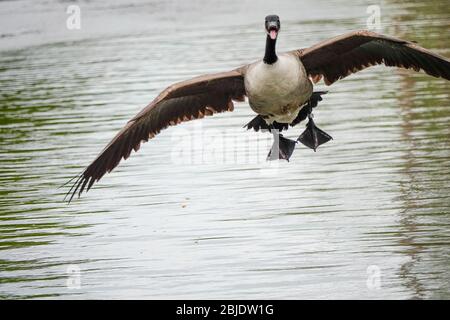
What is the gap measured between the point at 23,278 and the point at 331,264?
8.56 ft

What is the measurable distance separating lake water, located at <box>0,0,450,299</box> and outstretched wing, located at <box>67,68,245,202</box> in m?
0.81

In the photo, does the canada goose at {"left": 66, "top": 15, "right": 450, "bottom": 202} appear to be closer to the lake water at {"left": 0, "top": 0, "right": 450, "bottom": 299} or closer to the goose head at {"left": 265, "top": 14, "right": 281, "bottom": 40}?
the goose head at {"left": 265, "top": 14, "right": 281, "bottom": 40}

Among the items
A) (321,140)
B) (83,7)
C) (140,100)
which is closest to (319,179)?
(321,140)

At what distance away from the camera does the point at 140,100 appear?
17.8 m

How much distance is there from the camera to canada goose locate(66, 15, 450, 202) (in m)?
10.0

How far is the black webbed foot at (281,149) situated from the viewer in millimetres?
11636

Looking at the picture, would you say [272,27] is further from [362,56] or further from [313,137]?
[313,137]

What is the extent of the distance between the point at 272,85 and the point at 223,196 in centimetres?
215

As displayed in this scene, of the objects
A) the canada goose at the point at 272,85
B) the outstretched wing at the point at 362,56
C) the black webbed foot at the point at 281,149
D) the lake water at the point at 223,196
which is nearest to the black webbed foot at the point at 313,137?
the canada goose at the point at 272,85

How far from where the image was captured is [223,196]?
1190 cm

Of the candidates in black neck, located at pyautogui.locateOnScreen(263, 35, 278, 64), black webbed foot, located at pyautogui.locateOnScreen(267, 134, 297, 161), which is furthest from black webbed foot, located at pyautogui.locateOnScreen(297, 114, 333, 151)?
black neck, located at pyautogui.locateOnScreen(263, 35, 278, 64)

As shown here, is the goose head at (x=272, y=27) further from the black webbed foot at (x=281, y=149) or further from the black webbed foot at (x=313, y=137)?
the black webbed foot at (x=281, y=149)

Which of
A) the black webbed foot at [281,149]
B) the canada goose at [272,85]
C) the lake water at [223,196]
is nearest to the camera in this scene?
the lake water at [223,196]
